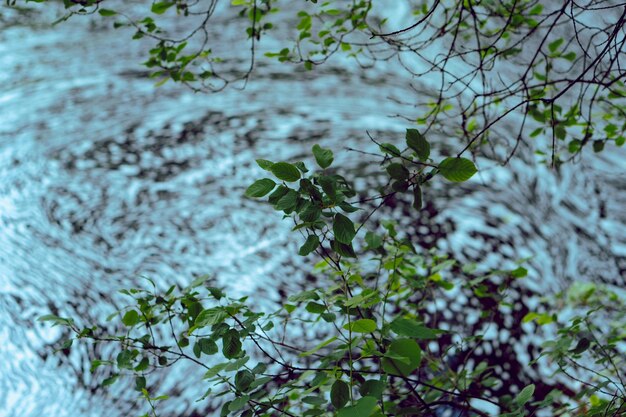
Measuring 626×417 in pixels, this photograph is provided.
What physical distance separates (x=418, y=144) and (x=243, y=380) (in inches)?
15.1

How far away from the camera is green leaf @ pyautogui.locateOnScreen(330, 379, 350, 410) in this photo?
749 millimetres

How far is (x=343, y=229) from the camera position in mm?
798

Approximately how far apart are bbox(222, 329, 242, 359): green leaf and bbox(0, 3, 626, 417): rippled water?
1.57 m

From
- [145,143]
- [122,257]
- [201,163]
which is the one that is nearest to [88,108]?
[145,143]

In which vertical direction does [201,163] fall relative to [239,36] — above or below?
below

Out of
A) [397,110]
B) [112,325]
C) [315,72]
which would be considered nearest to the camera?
[112,325]

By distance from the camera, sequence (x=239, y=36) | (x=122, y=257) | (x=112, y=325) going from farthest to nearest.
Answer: (x=239, y=36), (x=122, y=257), (x=112, y=325)

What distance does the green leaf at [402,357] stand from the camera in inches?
30.2

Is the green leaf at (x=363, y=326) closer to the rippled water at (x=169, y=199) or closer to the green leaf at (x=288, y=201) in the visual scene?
the green leaf at (x=288, y=201)

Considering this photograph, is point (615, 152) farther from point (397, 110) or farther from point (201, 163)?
point (201, 163)

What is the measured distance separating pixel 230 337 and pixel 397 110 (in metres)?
3.00

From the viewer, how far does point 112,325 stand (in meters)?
2.48

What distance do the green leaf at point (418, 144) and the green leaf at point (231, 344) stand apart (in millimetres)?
341

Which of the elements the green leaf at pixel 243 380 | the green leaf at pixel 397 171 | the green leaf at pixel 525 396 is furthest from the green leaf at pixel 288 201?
the green leaf at pixel 525 396
